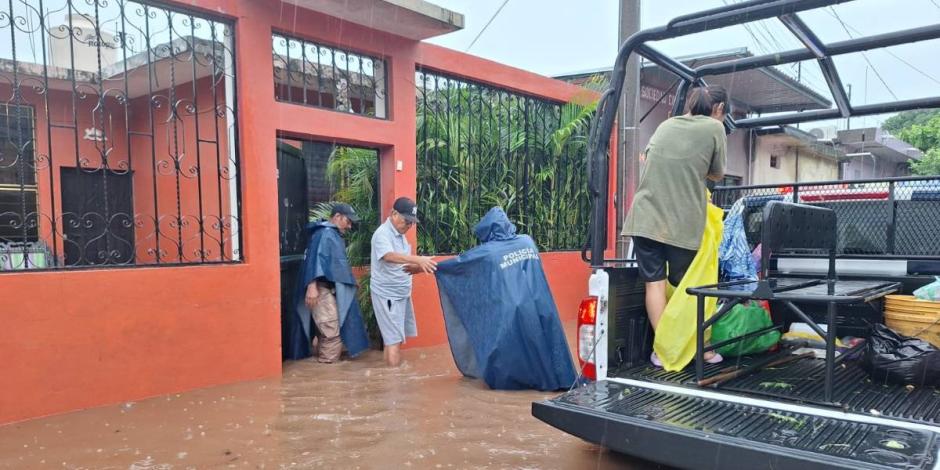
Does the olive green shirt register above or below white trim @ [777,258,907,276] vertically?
above

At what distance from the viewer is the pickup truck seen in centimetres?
221

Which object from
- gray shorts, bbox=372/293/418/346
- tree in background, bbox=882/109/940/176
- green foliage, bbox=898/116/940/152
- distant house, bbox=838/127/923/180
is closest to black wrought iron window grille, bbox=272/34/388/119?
gray shorts, bbox=372/293/418/346

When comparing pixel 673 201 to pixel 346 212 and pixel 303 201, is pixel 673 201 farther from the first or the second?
pixel 303 201

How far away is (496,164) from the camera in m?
6.83

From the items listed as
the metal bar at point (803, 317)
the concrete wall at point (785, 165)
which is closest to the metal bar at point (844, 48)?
the metal bar at point (803, 317)

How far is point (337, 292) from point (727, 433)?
371 centimetres

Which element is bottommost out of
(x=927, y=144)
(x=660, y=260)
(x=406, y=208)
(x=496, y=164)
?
(x=660, y=260)

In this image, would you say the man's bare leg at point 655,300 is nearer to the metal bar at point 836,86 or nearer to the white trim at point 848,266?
the white trim at point 848,266

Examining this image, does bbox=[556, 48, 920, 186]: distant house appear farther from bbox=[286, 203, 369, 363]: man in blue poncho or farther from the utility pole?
bbox=[286, 203, 369, 363]: man in blue poncho

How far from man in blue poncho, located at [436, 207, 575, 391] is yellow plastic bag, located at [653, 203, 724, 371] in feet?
4.12

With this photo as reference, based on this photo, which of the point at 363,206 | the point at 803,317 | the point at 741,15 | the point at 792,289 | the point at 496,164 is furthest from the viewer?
the point at 496,164

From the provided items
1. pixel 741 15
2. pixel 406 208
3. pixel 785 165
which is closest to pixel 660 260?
pixel 741 15

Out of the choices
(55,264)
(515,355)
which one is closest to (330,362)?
(515,355)

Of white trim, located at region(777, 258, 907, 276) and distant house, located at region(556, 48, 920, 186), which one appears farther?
distant house, located at region(556, 48, 920, 186)
